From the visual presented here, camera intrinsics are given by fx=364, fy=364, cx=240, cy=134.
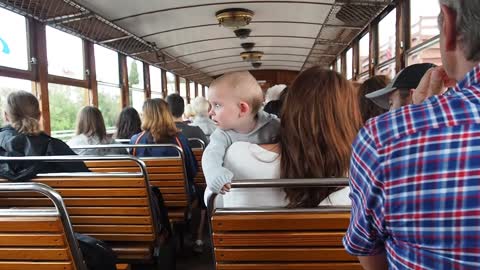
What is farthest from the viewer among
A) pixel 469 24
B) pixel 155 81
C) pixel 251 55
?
pixel 155 81

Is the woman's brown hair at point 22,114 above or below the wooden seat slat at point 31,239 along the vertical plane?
above

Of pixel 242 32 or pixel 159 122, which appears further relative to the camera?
pixel 242 32

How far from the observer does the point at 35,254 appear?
4.61 feet

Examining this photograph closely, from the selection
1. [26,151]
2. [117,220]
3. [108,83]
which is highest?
[108,83]

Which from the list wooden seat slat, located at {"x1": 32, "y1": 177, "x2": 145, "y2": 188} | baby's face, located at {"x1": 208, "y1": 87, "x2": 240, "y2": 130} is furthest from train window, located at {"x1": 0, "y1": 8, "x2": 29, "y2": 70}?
baby's face, located at {"x1": 208, "y1": 87, "x2": 240, "y2": 130}

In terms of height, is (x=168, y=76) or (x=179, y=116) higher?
(x=168, y=76)

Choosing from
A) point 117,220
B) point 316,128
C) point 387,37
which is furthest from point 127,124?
point 387,37

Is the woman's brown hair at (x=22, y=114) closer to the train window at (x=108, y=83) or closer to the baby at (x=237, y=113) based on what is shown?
the baby at (x=237, y=113)

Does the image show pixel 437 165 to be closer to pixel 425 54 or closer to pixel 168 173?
pixel 168 173

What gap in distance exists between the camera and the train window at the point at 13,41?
3711mm

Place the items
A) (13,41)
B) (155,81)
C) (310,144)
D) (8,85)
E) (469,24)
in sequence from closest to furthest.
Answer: (469,24) → (310,144) → (8,85) → (13,41) → (155,81)

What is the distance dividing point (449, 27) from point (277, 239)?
36.7 inches

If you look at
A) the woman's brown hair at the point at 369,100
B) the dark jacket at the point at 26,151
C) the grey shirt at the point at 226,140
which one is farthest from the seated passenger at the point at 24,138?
the woman's brown hair at the point at 369,100

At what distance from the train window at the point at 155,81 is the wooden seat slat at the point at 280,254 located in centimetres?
738
